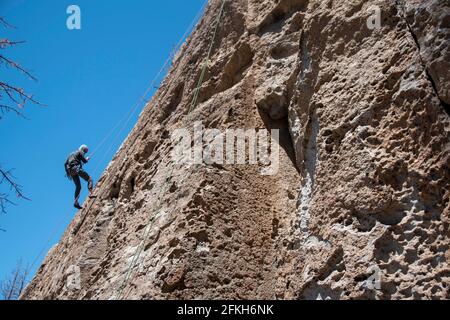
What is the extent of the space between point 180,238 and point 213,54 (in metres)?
2.97

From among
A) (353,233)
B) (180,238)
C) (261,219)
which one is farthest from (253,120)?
(353,233)

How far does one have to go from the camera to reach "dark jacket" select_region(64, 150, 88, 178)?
31.6 feet

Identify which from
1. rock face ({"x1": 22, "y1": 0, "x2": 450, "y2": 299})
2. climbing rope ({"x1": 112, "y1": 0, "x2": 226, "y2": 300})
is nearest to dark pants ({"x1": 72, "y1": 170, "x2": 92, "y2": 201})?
rock face ({"x1": 22, "y1": 0, "x2": 450, "y2": 299})

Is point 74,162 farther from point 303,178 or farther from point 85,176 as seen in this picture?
point 303,178

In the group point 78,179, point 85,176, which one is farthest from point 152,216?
point 78,179

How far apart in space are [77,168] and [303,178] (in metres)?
5.66

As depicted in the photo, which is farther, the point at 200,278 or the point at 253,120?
the point at 253,120

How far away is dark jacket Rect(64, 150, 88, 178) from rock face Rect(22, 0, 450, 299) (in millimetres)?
2556

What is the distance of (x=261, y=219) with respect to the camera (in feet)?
17.4

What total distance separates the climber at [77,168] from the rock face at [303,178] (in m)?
2.31

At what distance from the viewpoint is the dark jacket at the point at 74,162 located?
9.62 m

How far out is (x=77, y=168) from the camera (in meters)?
9.62
